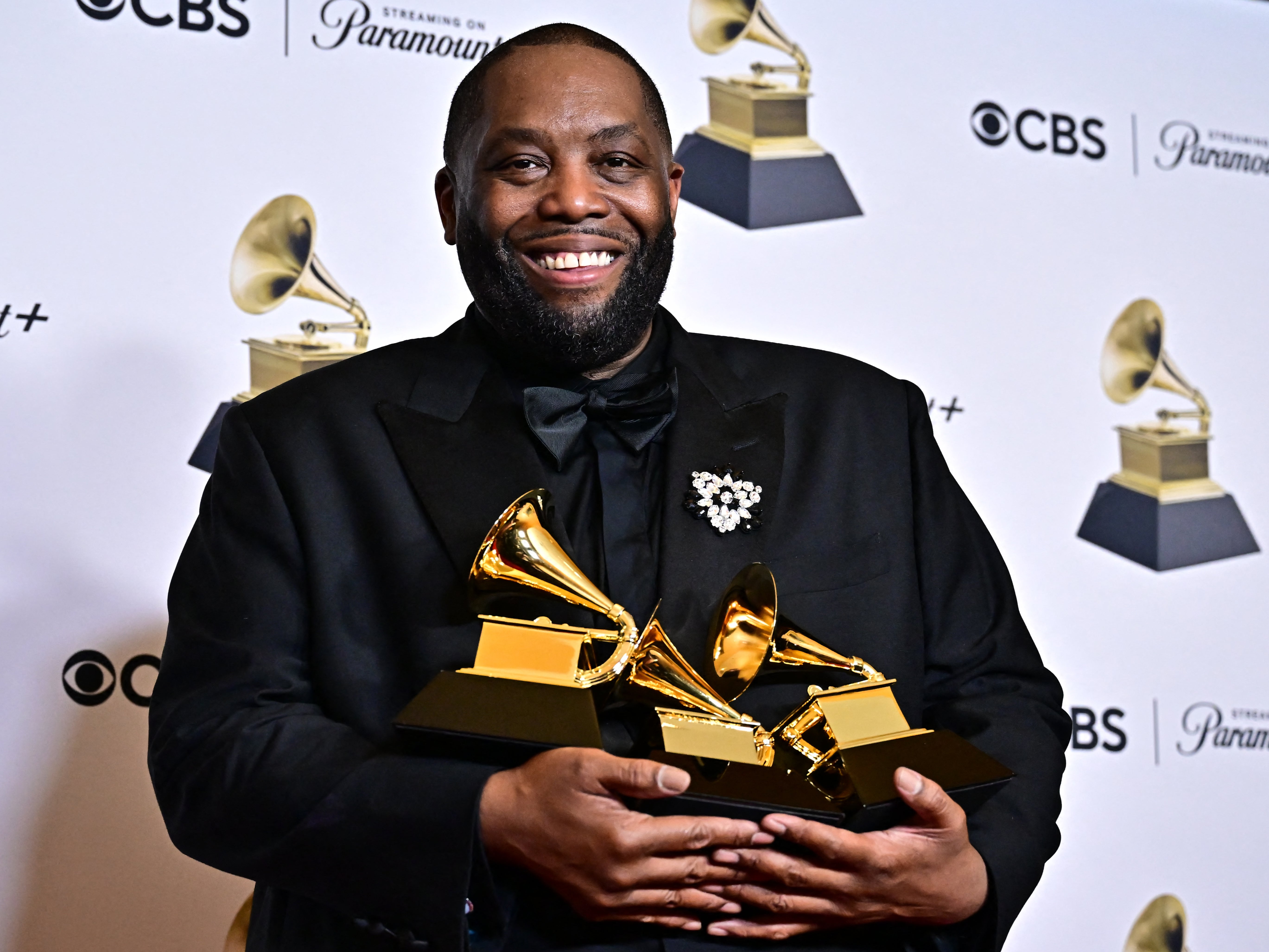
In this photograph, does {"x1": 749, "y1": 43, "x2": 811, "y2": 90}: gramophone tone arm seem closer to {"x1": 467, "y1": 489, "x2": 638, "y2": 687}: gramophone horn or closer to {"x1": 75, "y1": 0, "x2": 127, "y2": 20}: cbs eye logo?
{"x1": 75, "y1": 0, "x2": 127, "y2": 20}: cbs eye logo

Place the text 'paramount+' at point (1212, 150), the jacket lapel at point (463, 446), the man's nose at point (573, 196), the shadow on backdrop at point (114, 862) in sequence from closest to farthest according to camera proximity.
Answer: the jacket lapel at point (463, 446), the man's nose at point (573, 196), the shadow on backdrop at point (114, 862), the text 'paramount+' at point (1212, 150)

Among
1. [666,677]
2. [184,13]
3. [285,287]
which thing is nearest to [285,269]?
[285,287]

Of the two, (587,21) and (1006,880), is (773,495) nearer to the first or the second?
(1006,880)

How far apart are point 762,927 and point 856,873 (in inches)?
4.9

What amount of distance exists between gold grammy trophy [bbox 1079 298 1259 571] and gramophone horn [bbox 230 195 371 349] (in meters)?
1.68

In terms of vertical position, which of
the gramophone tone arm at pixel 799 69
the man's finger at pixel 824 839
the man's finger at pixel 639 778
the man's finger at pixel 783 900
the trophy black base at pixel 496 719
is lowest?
the man's finger at pixel 783 900

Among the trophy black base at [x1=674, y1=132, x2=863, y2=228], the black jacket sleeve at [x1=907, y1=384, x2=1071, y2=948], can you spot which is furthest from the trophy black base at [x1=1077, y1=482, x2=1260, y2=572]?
the black jacket sleeve at [x1=907, y1=384, x2=1071, y2=948]

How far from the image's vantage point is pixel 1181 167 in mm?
3359

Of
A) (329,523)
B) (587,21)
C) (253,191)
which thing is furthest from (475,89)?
(587,21)

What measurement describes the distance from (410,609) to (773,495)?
1.60 ft

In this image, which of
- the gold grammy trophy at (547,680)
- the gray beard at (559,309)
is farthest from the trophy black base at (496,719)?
the gray beard at (559,309)

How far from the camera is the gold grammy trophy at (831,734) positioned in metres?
1.48

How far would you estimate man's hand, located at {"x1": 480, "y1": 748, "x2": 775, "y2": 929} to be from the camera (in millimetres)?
1372

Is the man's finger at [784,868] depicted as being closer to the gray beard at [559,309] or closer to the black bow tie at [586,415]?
the black bow tie at [586,415]
